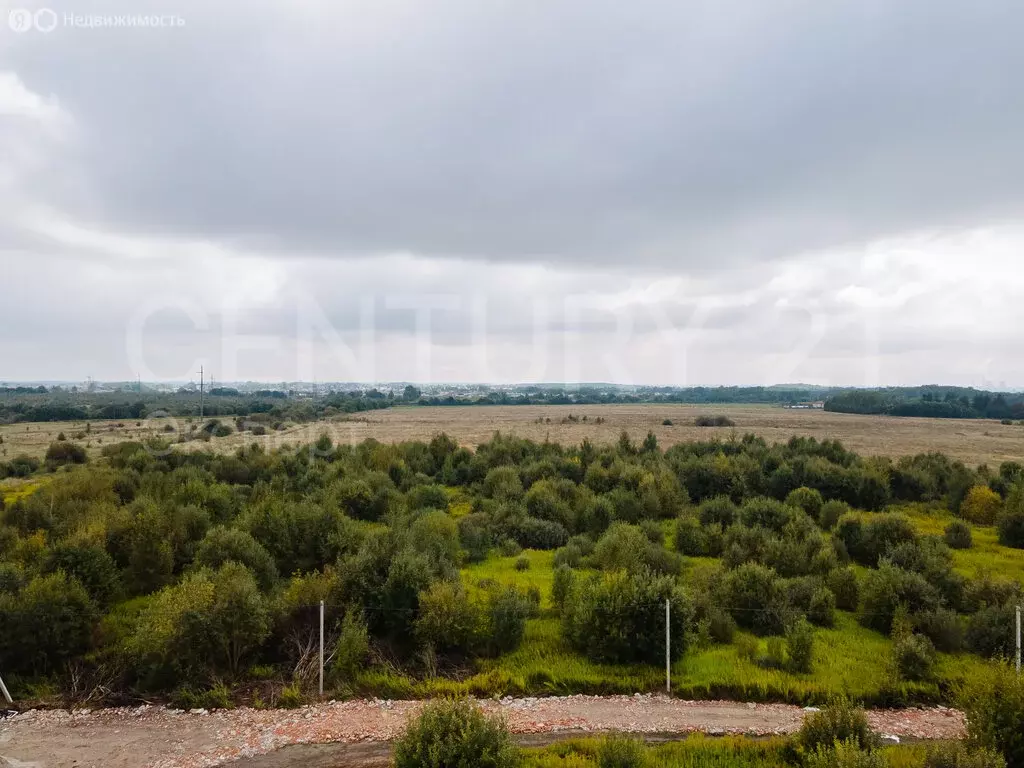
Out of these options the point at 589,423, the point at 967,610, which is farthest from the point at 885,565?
the point at 589,423

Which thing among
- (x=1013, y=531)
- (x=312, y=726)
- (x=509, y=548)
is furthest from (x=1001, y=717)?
(x=1013, y=531)

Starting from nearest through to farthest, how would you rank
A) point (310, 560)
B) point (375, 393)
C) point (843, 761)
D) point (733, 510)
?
1. point (843, 761)
2. point (310, 560)
3. point (733, 510)
4. point (375, 393)

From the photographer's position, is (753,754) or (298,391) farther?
(298,391)

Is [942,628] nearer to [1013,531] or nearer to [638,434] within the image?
[1013,531]

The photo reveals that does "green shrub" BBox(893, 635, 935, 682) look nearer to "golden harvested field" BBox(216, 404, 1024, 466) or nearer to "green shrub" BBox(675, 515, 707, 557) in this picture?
"green shrub" BBox(675, 515, 707, 557)

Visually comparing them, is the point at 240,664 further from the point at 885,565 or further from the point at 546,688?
the point at 885,565

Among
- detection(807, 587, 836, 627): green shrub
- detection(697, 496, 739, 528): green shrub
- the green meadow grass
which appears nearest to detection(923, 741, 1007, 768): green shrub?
the green meadow grass
